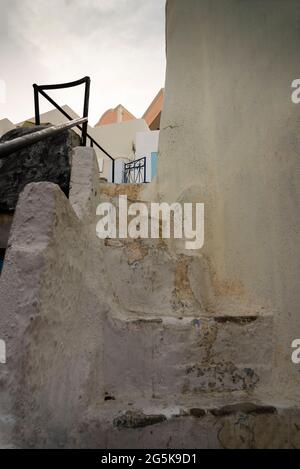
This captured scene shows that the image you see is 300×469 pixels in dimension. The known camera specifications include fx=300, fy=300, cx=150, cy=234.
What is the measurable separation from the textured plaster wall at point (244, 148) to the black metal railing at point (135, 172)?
298 inches


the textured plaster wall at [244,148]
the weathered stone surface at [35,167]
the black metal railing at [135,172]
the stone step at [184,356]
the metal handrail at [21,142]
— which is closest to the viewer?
the metal handrail at [21,142]

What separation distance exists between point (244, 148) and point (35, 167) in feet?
6.04

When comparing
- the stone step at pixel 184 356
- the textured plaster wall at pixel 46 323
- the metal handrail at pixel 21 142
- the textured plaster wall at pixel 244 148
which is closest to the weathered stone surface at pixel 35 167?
the textured plaster wall at pixel 244 148

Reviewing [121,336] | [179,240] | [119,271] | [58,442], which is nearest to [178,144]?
[179,240]

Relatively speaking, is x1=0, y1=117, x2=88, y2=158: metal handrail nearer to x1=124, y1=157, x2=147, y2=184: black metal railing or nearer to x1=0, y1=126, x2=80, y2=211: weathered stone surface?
x1=0, y1=126, x2=80, y2=211: weathered stone surface

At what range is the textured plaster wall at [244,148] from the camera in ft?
4.82

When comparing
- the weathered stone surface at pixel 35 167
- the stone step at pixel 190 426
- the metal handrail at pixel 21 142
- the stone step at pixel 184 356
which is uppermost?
the weathered stone surface at pixel 35 167

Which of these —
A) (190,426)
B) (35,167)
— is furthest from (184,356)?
(35,167)

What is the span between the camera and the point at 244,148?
1.80m

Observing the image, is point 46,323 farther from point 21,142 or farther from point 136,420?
point 21,142

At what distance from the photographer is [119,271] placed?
61.3 inches

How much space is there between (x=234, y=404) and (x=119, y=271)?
0.78m

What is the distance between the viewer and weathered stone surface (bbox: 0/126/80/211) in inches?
103

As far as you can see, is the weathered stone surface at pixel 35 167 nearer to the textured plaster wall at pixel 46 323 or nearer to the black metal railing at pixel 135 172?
the textured plaster wall at pixel 46 323
